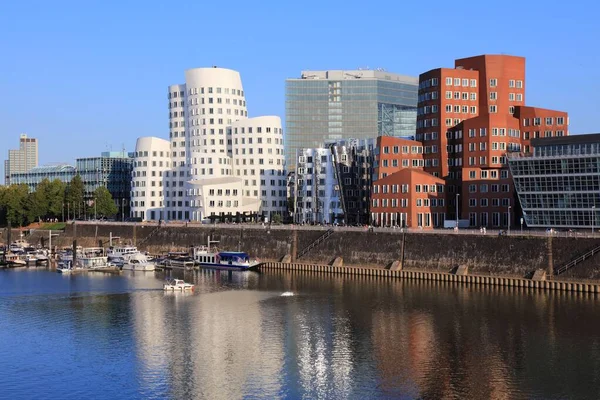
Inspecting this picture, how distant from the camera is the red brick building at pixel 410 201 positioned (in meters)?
168

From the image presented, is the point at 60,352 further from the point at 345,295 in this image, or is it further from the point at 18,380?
the point at 345,295

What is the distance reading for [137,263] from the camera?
163625 mm

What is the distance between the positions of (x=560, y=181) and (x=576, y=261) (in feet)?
66.6

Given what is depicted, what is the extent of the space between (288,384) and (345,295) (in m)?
48.5

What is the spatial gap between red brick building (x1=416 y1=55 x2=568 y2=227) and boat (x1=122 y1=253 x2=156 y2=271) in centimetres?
6525

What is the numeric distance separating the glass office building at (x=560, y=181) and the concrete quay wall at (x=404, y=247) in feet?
45.8

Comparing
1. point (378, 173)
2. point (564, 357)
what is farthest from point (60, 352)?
point (378, 173)

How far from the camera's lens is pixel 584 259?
118 metres

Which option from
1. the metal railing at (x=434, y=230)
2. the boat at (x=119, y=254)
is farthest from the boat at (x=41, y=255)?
the metal railing at (x=434, y=230)

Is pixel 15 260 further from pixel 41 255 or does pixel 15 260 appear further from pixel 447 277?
pixel 447 277

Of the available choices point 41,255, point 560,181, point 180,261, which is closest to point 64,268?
point 180,261

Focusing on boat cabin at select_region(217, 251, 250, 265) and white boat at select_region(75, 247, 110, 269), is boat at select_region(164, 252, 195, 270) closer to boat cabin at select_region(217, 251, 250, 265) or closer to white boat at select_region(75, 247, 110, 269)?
boat cabin at select_region(217, 251, 250, 265)

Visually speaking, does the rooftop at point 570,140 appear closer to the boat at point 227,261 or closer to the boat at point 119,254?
the boat at point 227,261

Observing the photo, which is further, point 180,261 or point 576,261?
point 180,261
